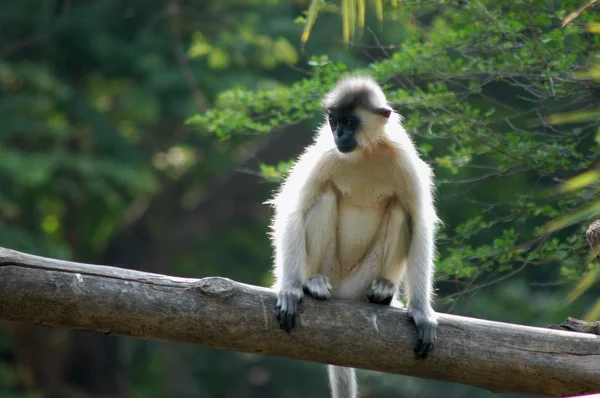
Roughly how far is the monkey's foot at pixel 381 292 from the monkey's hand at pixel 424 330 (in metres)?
0.27

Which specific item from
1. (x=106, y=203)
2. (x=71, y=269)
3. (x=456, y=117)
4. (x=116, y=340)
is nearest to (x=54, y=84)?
(x=106, y=203)

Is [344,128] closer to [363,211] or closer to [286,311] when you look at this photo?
[363,211]

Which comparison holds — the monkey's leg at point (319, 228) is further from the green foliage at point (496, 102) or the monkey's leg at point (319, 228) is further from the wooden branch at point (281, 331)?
the green foliage at point (496, 102)

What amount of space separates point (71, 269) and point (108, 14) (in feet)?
32.4

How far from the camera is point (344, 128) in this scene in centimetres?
634

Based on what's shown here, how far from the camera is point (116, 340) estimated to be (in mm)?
18016

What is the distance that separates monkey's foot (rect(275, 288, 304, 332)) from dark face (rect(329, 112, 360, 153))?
121 cm

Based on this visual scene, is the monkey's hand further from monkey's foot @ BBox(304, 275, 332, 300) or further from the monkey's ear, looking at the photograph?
the monkey's ear

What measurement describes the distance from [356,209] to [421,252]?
0.53 m

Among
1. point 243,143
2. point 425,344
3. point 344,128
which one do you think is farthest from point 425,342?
point 243,143

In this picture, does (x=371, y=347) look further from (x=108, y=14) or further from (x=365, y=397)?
(x=365, y=397)

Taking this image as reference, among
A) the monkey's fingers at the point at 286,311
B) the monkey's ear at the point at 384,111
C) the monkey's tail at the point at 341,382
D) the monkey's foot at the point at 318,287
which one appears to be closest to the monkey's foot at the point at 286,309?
the monkey's fingers at the point at 286,311

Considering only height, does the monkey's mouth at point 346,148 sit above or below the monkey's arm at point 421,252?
above

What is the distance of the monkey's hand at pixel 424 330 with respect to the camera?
5348 millimetres
